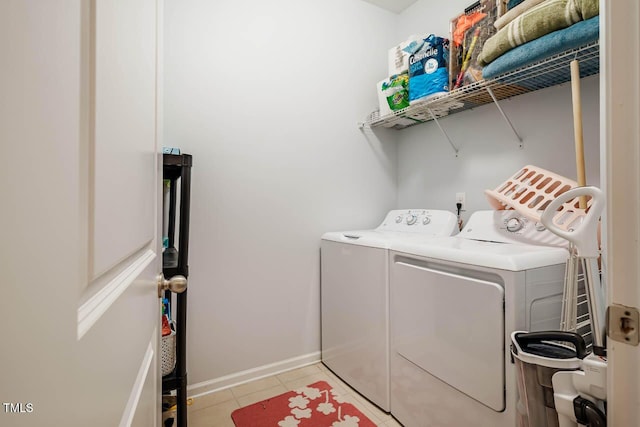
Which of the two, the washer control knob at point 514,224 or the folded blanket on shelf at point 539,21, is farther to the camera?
the washer control knob at point 514,224

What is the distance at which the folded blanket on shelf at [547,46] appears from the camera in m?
1.14

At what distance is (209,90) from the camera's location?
6.08 feet

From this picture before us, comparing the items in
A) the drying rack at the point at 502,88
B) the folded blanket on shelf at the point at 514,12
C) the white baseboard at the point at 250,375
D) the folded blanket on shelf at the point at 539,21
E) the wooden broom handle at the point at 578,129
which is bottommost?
the white baseboard at the point at 250,375

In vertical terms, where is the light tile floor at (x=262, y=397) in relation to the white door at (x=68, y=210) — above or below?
below

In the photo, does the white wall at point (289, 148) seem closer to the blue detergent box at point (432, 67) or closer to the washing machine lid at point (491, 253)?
the blue detergent box at point (432, 67)

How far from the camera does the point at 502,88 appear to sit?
166 centimetres

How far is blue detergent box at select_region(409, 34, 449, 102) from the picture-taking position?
1803 mm

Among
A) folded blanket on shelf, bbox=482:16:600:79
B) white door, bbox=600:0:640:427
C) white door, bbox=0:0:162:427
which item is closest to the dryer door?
white door, bbox=600:0:640:427

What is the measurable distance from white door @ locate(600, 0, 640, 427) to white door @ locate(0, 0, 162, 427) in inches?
29.4

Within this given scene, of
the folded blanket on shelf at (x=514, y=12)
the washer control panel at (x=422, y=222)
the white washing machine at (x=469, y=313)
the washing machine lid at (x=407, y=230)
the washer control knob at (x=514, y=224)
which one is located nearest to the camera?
the white washing machine at (x=469, y=313)

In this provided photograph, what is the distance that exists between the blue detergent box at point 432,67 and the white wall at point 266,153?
596 millimetres

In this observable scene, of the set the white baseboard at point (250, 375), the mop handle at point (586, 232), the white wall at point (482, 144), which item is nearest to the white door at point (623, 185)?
the mop handle at point (586, 232)

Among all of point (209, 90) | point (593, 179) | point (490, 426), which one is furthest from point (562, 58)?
point (209, 90)

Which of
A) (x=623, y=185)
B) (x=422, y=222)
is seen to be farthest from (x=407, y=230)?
(x=623, y=185)
